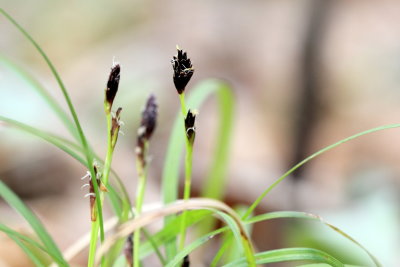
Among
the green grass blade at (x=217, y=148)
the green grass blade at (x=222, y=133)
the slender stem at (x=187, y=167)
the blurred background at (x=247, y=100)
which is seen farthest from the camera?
the blurred background at (x=247, y=100)

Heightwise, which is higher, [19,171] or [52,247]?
[19,171]

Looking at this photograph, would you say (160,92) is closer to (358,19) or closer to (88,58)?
(88,58)

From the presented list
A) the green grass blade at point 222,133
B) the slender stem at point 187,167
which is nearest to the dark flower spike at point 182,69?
the slender stem at point 187,167

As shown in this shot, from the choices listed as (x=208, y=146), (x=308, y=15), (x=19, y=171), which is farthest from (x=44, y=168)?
(x=308, y=15)

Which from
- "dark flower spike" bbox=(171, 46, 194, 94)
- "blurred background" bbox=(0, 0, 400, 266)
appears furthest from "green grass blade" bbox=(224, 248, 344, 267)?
"blurred background" bbox=(0, 0, 400, 266)

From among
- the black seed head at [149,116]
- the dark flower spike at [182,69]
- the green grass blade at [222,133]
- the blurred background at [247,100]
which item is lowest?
the dark flower spike at [182,69]

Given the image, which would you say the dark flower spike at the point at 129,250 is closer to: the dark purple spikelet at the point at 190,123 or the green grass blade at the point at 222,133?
the dark purple spikelet at the point at 190,123

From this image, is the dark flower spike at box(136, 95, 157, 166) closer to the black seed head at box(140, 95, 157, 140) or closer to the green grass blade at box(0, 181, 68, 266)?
the black seed head at box(140, 95, 157, 140)
